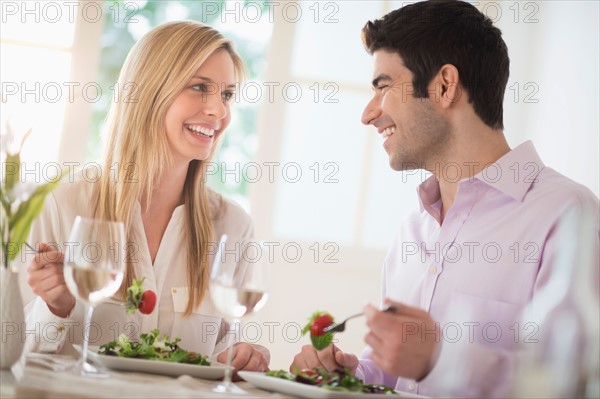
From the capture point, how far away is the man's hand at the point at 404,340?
1330 mm

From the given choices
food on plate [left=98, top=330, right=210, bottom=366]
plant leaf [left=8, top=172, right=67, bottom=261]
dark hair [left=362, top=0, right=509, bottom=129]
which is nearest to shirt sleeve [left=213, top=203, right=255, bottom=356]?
food on plate [left=98, top=330, right=210, bottom=366]

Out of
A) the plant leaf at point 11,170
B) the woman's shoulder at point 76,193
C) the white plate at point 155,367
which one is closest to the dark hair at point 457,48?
the woman's shoulder at point 76,193

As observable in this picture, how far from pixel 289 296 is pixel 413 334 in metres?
2.84

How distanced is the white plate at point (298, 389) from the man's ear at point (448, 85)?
1029 millimetres

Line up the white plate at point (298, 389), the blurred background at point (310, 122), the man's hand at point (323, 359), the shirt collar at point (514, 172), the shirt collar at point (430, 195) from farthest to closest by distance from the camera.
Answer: the blurred background at point (310, 122) < the shirt collar at point (430, 195) < the shirt collar at point (514, 172) < the man's hand at point (323, 359) < the white plate at point (298, 389)

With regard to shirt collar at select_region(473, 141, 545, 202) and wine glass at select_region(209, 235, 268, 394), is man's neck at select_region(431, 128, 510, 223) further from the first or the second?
wine glass at select_region(209, 235, 268, 394)

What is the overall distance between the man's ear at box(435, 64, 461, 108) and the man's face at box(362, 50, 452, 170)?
31mm

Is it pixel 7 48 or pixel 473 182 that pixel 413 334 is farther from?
pixel 7 48

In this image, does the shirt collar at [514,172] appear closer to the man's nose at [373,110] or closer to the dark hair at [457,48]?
the dark hair at [457,48]

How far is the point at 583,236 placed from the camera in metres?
1.70

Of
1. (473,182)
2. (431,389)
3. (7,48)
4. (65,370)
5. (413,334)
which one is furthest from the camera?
(7,48)

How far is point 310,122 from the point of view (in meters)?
4.27

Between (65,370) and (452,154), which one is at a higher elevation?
(452,154)

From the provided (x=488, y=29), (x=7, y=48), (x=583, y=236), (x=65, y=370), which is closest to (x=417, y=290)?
(x=583, y=236)
